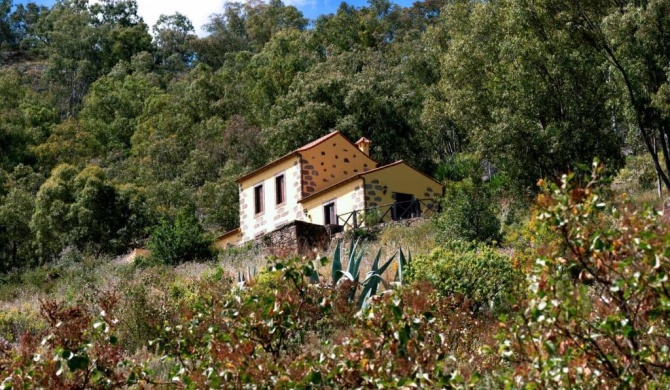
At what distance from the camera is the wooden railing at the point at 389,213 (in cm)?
3203

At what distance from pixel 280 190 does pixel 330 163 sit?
2.12 meters

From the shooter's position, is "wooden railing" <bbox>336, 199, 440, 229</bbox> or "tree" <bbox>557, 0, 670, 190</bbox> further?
"wooden railing" <bbox>336, 199, 440, 229</bbox>

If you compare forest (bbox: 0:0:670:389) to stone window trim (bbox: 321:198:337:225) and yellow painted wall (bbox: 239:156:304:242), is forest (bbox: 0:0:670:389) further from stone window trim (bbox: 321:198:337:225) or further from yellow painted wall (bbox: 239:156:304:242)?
stone window trim (bbox: 321:198:337:225)

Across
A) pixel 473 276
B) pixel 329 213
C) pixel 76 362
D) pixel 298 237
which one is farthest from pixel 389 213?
pixel 76 362

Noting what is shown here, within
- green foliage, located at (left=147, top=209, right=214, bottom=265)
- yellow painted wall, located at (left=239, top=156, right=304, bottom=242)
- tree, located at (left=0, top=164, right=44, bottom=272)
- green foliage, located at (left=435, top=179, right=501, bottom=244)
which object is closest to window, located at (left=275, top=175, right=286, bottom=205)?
yellow painted wall, located at (left=239, top=156, right=304, bottom=242)

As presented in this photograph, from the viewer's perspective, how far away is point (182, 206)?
150 ft

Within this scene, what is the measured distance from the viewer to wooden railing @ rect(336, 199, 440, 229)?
105 feet

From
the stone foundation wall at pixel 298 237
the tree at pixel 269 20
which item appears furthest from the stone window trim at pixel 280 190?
the tree at pixel 269 20

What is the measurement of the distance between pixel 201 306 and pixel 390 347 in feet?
6.91

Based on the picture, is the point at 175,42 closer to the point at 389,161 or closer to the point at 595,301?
the point at 389,161

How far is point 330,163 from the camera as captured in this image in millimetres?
37250

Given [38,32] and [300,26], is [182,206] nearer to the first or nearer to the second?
[300,26]

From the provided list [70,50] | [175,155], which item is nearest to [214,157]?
[175,155]

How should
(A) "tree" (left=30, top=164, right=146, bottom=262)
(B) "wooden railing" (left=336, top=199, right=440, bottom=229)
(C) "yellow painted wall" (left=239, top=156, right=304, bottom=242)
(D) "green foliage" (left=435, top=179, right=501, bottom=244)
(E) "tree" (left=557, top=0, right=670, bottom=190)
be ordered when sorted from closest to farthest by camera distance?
(D) "green foliage" (left=435, top=179, right=501, bottom=244) → (E) "tree" (left=557, top=0, right=670, bottom=190) → (B) "wooden railing" (left=336, top=199, right=440, bottom=229) → (C) "yellow painted wall" (left=239, top=156, right=304, bottom=242) → (A) "tree" (left=30, top=164, right=146, bottom=262)
